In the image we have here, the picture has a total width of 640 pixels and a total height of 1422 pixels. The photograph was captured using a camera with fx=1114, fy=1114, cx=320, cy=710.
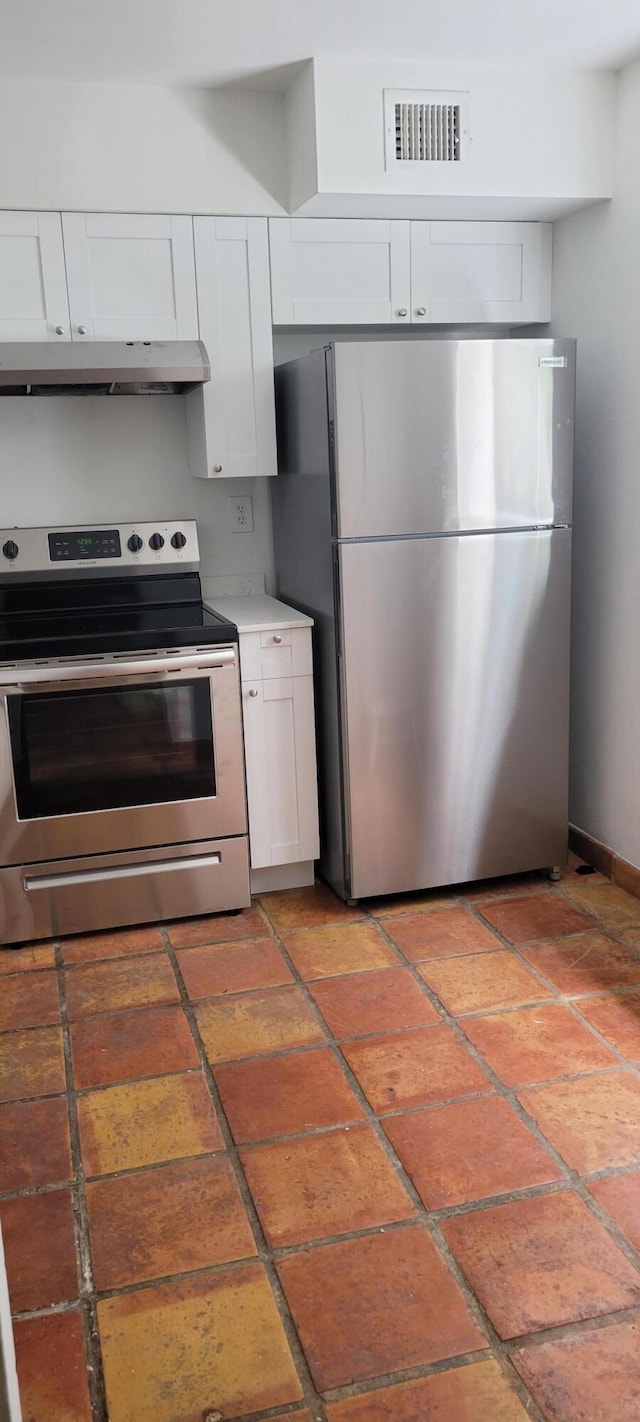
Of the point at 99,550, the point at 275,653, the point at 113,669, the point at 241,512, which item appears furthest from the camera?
the point at 241,512

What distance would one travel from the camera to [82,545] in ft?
11.5

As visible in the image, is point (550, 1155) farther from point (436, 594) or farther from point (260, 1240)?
point (436, 594)

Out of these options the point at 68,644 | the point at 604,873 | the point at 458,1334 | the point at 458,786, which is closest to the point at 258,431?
the point at 68,644

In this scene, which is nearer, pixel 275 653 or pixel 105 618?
pixel 275 653

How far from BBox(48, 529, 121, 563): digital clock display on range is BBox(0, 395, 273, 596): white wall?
0.38 feet

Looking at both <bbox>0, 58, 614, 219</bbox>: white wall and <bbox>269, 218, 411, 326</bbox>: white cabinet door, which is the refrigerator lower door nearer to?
<bbox>269, 218, 411, 326</bbox>: white cabinet door

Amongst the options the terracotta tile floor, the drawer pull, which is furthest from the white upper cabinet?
the terracotta tile floor

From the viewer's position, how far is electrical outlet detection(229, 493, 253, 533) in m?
3.76

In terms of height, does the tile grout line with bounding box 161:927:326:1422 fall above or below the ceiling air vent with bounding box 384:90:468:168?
below

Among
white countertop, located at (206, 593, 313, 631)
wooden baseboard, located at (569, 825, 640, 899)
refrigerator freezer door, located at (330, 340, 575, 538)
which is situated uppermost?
refrigerator freezer door, located at (330, 340, 575, 538)

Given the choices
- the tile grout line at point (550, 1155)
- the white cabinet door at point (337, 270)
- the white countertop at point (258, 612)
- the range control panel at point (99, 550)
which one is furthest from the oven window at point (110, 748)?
the white cabinet door at point (337, 270)

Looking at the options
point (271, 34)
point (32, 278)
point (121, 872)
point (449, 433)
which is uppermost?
point (271, 34)

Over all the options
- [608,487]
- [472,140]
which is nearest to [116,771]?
[608,487]

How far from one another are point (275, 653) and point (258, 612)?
214mm
